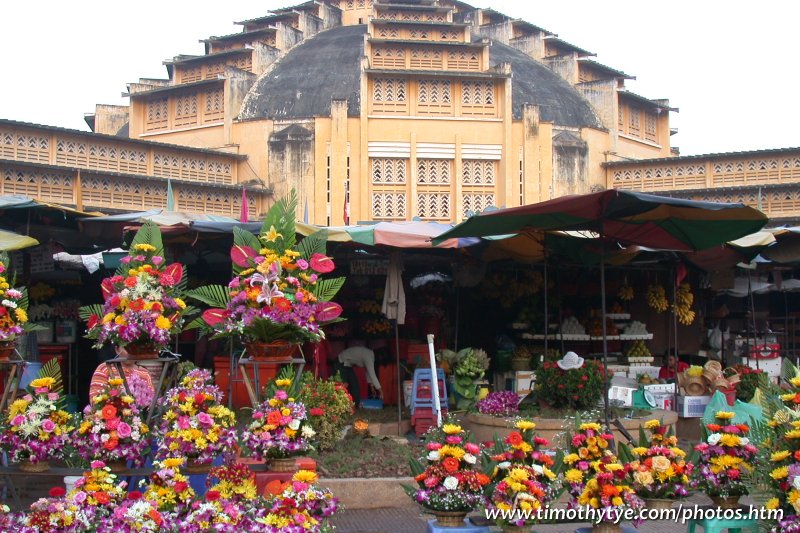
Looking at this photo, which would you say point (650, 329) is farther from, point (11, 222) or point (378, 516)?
point (11, 222)

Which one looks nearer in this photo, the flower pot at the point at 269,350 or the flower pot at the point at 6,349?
the flower pot at the point at 6,349

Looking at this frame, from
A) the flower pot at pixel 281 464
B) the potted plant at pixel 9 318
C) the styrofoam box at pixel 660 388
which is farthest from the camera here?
the styrofoam box at pixel 660 388

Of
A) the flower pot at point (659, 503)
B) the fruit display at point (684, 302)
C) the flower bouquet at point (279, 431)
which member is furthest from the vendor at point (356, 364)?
the flower pot at point (659, 503)

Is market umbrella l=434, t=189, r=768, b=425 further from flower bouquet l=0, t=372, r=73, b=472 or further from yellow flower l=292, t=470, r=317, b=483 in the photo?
flower bouquet l=0, t=372, r=73, b=472

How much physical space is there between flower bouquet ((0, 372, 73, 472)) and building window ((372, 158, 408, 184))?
79.5 ft

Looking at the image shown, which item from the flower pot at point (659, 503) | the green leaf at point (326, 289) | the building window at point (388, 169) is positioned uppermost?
the building window at point (388, 169)

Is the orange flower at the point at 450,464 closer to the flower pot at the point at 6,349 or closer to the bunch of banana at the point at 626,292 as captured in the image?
the flower pot at the point at 6,349

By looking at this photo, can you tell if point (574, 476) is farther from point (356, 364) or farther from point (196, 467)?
point (356, 364)

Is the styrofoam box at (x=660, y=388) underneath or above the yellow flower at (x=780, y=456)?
underneath

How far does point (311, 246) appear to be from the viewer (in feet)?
23.6

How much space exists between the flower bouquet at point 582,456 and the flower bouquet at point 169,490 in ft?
7.98

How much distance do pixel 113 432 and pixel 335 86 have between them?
27.2 metres

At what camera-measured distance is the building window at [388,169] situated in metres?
29.9

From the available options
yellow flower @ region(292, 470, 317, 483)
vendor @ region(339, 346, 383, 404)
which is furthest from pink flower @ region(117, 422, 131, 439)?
vendor @ region(339, 346, 383, 404)
